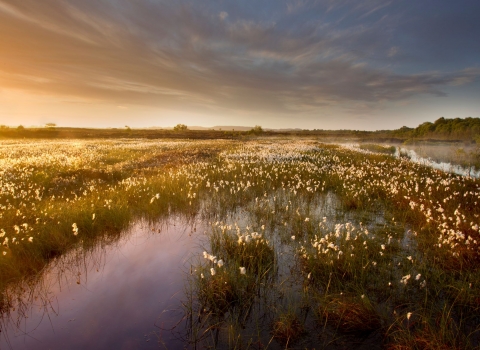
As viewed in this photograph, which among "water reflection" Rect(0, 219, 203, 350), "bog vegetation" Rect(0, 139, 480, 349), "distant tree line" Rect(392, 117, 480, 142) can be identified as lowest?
"water reflection" Rect(0, 219, 203, 350)

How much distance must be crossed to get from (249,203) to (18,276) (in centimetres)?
673

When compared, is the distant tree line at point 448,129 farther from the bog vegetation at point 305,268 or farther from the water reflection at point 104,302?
the water reflection at point 104,302

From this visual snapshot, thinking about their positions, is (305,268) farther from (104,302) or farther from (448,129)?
(448,129)

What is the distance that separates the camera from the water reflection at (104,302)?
3512mm

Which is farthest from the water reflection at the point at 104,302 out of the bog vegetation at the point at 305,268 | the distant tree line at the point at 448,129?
the distant tree line at the point at 448,129

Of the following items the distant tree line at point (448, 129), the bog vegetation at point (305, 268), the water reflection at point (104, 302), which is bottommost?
the water reflection at point (104, 302)

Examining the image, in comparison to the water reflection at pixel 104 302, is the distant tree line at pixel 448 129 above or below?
above

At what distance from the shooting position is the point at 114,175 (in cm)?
1438

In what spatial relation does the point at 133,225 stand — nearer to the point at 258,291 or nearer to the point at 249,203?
the point at 249,203

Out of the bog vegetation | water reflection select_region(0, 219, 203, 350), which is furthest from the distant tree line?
water reflection select_region(0, 219, 203, 350)

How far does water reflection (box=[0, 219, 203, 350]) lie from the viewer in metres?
3.51

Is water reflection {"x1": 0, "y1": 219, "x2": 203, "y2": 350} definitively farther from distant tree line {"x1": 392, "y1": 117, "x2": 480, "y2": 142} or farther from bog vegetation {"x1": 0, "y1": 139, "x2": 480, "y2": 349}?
distant tree line {"x1": 392, "y1": 117, "x2": 480, "y2": 142}

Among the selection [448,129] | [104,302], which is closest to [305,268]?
[104,302]

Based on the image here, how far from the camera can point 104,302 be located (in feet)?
14.0
